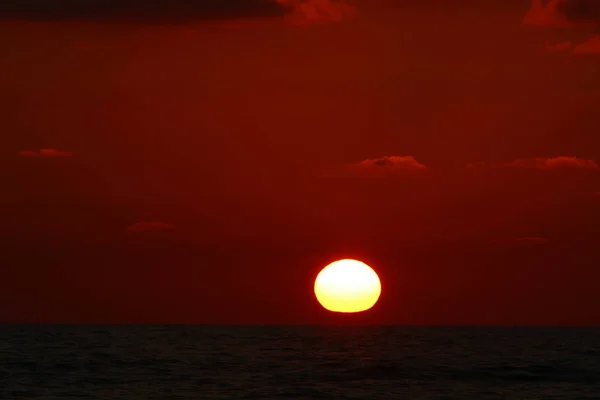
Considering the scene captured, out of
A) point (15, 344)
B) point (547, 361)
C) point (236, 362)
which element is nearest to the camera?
point (236, 362)

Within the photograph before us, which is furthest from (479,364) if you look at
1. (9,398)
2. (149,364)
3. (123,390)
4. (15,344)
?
(15,344)

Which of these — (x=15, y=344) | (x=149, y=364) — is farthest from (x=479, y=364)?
(x=15, y=344)

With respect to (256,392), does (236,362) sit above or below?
above

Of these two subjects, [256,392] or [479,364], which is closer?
[256,392]

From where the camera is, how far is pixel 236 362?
69625mm

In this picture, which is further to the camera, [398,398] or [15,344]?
[15,344]

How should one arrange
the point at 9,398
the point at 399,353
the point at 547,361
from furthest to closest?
1. the point at 399,353
2. the point at 547,361
3. the point at 9,398

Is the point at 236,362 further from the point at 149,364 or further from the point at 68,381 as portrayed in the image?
the point at 68,381

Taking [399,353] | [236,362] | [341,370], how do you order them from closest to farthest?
1. [341,370]
2. [236,362]
3. [399,353]

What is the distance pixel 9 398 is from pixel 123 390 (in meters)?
5.83

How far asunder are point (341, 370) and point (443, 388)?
11.7m

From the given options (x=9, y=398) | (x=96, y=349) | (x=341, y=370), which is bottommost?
(x=9, y=398)

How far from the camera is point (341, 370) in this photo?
63.7 meters

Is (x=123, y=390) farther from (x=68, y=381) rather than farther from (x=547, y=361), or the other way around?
(x=547, y=361)
